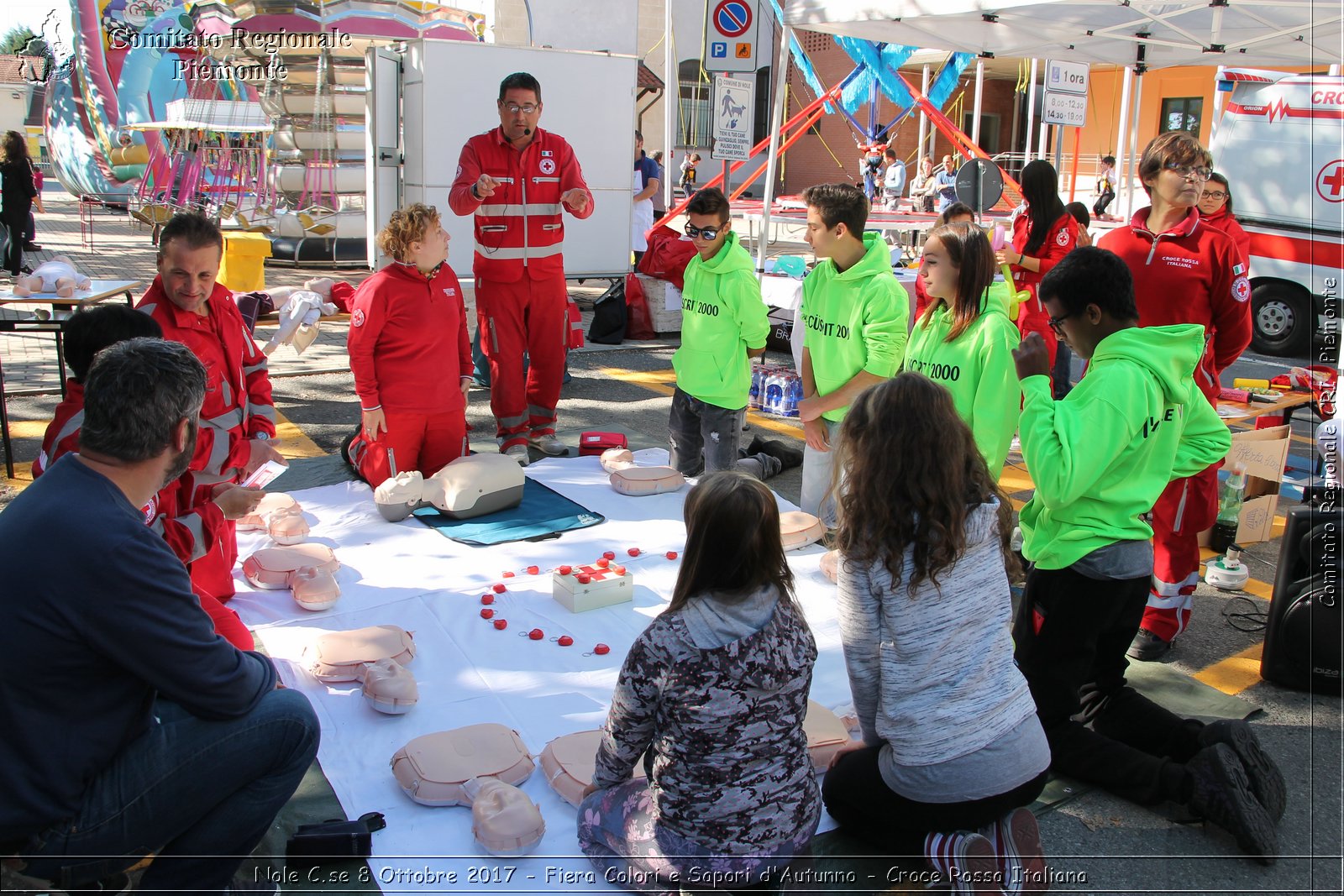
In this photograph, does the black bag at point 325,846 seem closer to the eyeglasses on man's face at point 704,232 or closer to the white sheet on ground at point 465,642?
the white sheet on ground at point 465,642

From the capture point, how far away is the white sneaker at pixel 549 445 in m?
6.53

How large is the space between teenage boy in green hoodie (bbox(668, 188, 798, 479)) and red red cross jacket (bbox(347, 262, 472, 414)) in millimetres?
1241

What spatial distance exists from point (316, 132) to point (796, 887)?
15604 millimetres

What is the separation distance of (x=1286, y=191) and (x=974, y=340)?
28.1ft

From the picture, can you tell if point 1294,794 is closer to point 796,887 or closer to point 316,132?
point 796,887

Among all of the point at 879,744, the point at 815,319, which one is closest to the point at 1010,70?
the point at 815,319

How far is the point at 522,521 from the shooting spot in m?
5.36

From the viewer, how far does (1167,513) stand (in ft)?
13.6

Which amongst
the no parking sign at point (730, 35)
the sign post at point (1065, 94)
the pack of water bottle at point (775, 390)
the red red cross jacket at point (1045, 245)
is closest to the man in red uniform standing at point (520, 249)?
the pack of water bottle at point (775, 390)

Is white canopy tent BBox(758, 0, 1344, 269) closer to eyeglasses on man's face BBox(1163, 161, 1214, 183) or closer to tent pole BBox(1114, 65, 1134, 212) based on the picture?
tent pole BBox(1114, 65, 1134, 212)

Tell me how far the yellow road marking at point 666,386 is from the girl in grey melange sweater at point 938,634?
4.54 m

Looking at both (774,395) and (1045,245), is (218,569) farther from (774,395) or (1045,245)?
(1045,245)

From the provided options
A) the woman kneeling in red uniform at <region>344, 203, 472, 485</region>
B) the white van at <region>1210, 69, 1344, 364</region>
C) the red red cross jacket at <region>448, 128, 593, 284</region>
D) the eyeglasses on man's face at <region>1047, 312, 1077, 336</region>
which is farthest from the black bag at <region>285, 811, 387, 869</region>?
the white van at <region>1210, 69, 1344, 364</region>

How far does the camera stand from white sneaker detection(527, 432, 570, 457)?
21.4 ft
